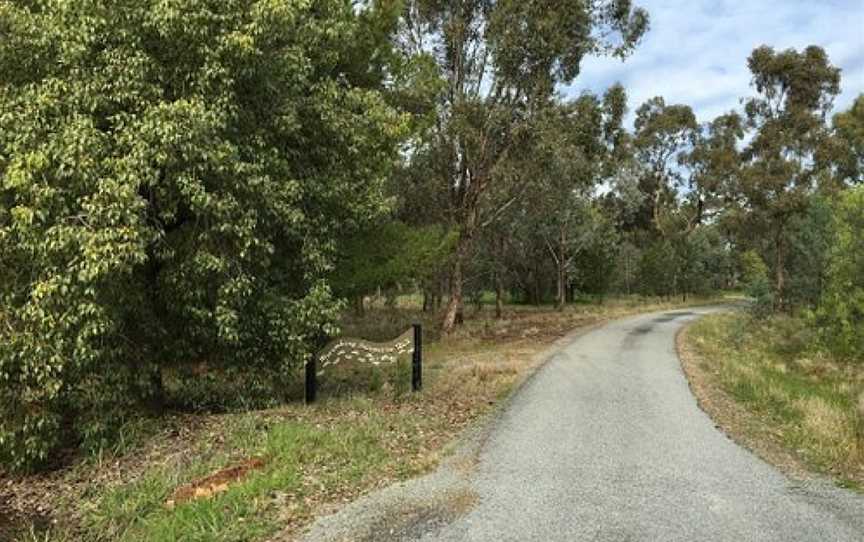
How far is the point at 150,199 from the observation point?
362 inches

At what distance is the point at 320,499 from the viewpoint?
6883 millimetres

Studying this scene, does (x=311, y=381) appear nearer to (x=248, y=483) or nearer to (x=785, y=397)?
(x=248, y=483)

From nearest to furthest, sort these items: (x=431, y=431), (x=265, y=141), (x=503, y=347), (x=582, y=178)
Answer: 1. (x=431, y=431)
2. (x=265, y=141)
3. (x=503, y=347)
4. (x=582, y=178)

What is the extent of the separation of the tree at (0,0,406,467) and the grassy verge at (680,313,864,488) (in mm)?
6714

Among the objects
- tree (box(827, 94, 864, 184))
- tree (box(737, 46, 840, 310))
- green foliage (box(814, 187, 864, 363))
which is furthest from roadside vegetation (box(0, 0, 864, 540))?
tree (box(827, 94, 864, 184))

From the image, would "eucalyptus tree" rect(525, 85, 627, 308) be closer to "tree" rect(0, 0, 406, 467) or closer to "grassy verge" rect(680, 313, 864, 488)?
"grassy verge" rect(680, 313, 864, 488)

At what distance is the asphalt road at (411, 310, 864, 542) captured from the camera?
594 cm

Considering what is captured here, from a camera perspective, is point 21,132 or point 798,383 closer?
point 21,132

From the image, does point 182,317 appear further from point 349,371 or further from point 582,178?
point 582,178

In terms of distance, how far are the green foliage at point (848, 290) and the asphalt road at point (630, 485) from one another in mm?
12533

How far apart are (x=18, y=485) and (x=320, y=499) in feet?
15.2

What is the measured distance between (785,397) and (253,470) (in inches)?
391

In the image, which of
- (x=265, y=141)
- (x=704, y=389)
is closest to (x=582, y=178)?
(x=704, y=389)

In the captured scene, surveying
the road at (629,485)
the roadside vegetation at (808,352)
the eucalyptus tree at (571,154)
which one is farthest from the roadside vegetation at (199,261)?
the eucalyptus tree at (571,154)
